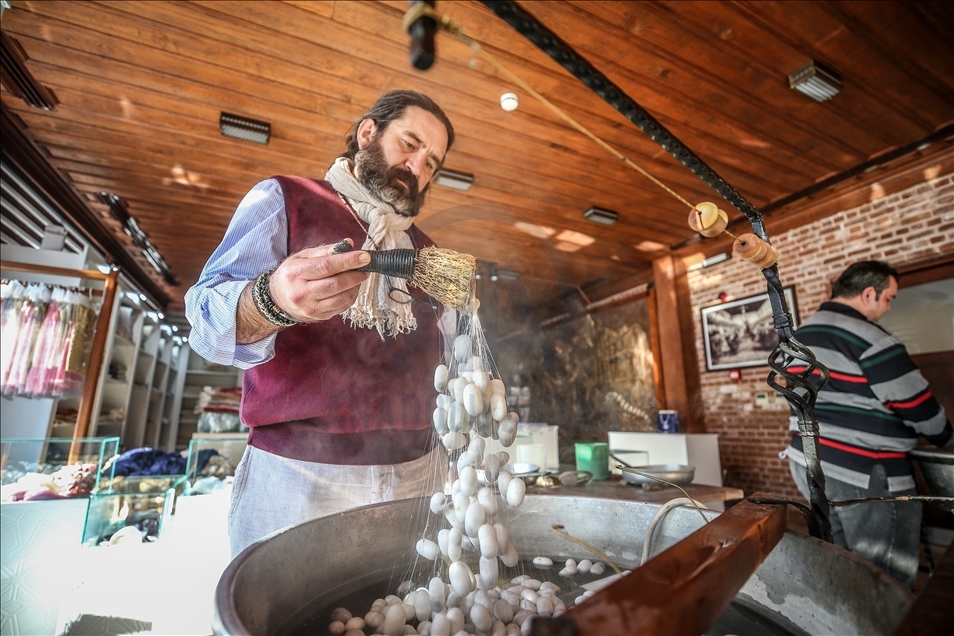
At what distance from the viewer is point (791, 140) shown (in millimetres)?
3242

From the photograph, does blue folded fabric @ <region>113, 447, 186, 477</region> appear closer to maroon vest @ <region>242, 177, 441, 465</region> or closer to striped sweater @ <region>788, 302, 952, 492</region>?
maroon vest @ <region>242, 177, 441, 465</region>

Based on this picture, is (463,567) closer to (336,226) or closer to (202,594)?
(336,226)

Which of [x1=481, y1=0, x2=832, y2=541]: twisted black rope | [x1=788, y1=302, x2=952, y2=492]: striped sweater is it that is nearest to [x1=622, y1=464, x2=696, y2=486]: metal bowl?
[x1=788, y1=302, x2=952, y2=492]: striped sweater

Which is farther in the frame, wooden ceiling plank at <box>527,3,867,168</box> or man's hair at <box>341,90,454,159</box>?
wooden ceiling plank at <box>527,3,867,168</box>

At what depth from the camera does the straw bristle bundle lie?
0.77 meters

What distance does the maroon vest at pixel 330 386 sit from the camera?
1.00 metres

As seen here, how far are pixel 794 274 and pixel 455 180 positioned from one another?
10.2 feet

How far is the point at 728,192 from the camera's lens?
2.43ft

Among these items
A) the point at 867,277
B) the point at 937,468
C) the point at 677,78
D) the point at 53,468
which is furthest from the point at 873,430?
the point at 53,468

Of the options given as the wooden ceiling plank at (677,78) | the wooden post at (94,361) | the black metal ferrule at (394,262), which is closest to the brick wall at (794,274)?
the wooden ceiling plank at (677,78)

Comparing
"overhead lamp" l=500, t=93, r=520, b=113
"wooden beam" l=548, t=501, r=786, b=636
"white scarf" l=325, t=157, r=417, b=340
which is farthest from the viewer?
"overhead lamp" l=500, t=93, r=520, b=113

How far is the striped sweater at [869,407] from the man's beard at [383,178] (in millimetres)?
2082

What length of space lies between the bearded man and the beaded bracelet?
45mm

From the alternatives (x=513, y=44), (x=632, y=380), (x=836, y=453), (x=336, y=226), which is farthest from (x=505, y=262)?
(x=632, y=380)
